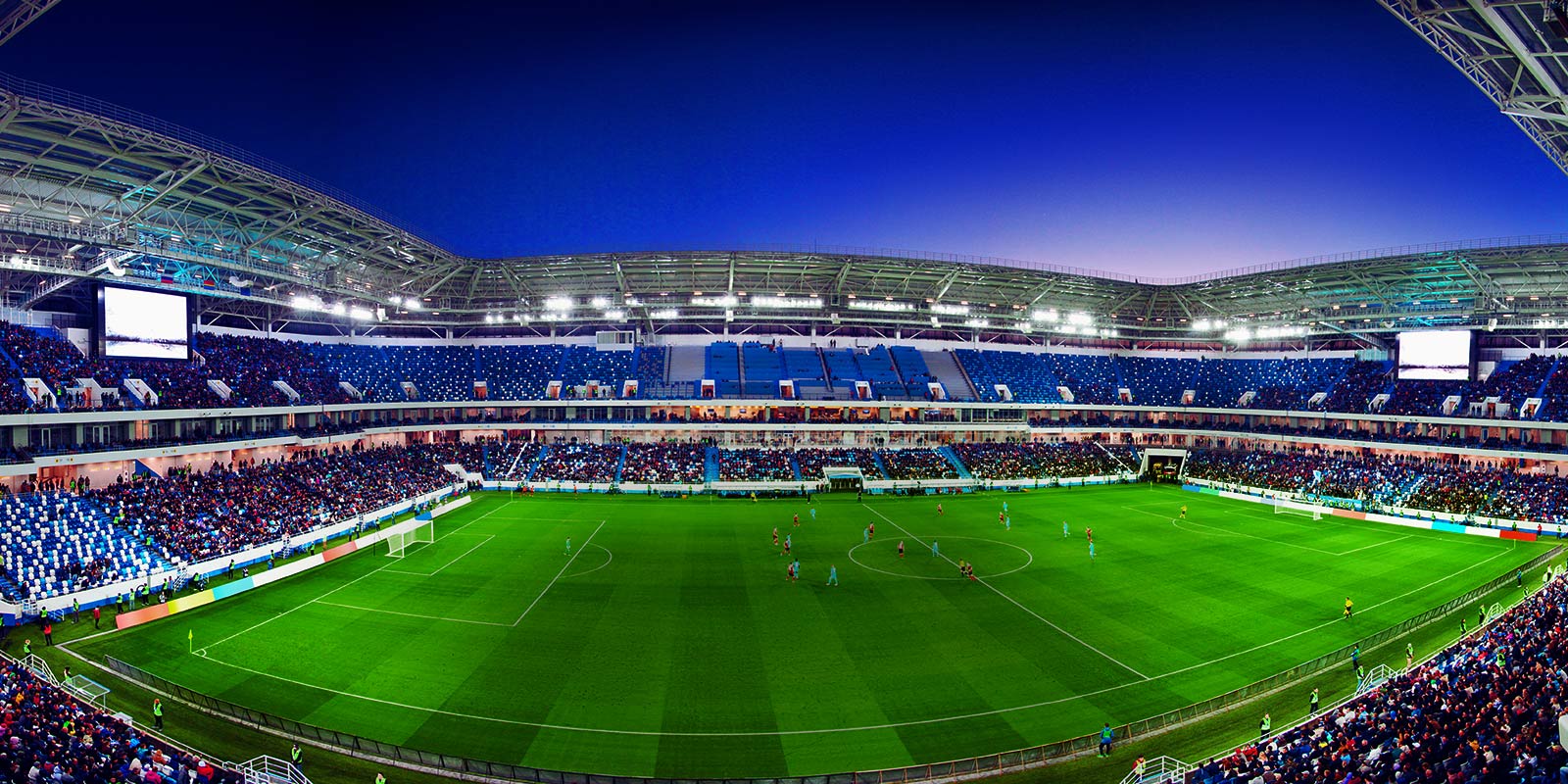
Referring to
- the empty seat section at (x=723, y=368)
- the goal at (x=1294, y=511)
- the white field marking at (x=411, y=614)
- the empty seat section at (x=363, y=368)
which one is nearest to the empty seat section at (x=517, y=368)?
the empty seat section at (x=363, y=368)

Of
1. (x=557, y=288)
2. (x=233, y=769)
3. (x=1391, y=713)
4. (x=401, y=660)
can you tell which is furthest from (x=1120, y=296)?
(x=233, y=769)

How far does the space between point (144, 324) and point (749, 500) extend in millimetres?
40845

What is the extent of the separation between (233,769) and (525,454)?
4672 centimetres

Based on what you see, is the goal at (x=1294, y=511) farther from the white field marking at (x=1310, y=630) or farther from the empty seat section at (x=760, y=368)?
the empty seat section at (x=760, y=368)

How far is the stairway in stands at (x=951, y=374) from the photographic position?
69.4 metres

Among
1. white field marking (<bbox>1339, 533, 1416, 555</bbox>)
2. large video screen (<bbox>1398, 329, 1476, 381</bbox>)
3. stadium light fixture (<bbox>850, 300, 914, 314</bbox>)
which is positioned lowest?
white field marking (<bbox>1339, 533, 1416, 555</bbox>)

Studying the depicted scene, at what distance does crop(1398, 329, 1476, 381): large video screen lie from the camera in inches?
2219

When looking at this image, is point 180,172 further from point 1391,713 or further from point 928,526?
point 1391,713

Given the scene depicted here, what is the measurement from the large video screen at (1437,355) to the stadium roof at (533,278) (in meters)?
1.85

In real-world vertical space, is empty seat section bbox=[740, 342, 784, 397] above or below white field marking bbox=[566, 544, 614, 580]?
above

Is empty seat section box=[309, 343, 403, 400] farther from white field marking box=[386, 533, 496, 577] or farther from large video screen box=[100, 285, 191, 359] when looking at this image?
white field marking box=[386, 533, 496, 577]

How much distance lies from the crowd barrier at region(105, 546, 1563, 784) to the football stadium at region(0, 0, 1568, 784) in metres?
0.13

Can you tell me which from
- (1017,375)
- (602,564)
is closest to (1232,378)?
(1017,375)

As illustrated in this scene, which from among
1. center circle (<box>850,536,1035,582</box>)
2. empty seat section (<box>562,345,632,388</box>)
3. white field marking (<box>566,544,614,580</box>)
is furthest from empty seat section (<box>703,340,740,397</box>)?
center circle (<box>850,536,1035,582</box>)
